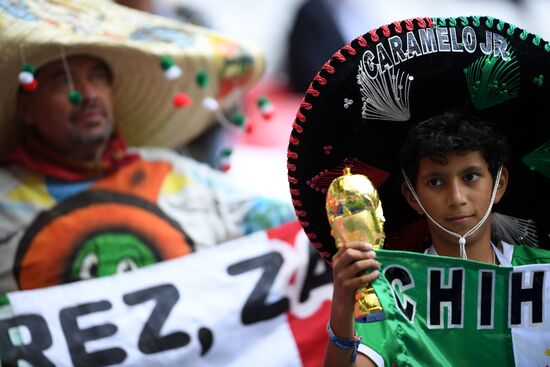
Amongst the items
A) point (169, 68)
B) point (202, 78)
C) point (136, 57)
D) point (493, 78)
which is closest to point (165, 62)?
point (169, 68)

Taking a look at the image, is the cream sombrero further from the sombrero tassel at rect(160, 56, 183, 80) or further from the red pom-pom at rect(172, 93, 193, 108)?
the red pom-pom at rect(172, 93, 193, 108)

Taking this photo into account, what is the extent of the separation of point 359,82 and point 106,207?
1832mm

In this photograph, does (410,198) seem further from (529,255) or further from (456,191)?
(529,255)

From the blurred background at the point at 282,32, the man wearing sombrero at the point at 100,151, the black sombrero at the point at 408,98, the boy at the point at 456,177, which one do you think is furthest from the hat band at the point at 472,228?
the blurred background at the point at 282,32

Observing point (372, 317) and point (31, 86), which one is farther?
point (31, 86)

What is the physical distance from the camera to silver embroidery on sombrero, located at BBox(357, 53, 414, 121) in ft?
8.06

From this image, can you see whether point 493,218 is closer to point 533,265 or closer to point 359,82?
point 533,265

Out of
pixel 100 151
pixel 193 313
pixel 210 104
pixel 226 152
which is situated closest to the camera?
pixel 193 313

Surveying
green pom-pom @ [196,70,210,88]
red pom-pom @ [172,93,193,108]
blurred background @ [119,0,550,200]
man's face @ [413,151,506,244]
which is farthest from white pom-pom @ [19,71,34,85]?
man's face @ [413,151,506,244]

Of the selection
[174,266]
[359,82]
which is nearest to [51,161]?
[174,266]

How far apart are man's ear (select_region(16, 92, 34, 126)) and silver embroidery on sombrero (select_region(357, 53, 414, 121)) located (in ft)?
6.79

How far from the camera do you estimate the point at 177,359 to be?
355 centimetres

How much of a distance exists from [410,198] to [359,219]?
41 cm

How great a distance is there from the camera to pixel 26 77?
379 centimetres
